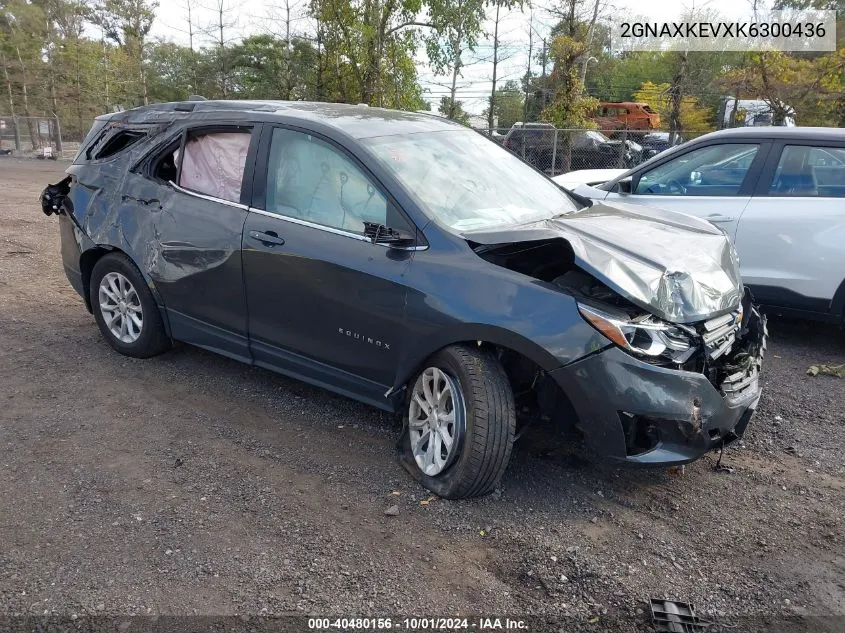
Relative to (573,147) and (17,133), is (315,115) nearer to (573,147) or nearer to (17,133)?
(573,147)

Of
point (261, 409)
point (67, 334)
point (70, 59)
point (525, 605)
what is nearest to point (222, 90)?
point (70, 59)

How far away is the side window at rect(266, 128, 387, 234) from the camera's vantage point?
3773 mm

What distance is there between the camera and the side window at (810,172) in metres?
5.51

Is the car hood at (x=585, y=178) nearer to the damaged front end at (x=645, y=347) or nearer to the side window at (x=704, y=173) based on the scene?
the side window at (x=704, y=173)

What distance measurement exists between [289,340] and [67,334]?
8.94 feet

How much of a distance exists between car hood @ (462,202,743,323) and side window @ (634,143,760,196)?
1.95 metres

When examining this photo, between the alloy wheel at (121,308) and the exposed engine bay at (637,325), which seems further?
the alloy wheel at (121,308)

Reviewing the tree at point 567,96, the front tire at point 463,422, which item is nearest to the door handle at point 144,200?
the front tire at point 463,422

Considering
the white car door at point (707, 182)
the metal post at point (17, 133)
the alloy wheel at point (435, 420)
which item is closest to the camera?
the alloy wheel at point (435, 420)

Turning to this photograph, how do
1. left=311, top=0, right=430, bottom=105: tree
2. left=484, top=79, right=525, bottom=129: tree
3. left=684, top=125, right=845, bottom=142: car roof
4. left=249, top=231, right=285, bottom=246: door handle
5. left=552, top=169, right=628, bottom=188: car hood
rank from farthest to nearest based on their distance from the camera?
left=484, top=79, right=525, bottom=129: tree → left=311, top=0, right=430, bottom=105: tree → left=552, top=169, right=628, bottom=188: car hood → left=684, top=125, right=845, bottom=142: car roof → left=249, top=231, right=285, bottom=246: door handle

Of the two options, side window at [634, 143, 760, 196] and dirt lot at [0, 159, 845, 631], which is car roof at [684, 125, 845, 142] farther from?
dirt lot at [0, 159, 845, 631]

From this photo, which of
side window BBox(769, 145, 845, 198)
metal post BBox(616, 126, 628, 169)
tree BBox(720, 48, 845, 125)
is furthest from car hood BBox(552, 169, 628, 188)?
tree BBox(720, 48, 845, 125)

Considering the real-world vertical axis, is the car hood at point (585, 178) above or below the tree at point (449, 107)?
below

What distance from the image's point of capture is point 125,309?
510 cm
